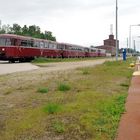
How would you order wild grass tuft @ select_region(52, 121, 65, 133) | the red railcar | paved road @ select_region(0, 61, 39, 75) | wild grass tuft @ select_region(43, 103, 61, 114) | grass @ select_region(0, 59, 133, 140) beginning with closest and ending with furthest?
grass @ select_region(0, 59, 133, 140) < wild grass tuft @ select_region(52, 121, 65, 133) < wild grass tuft @ select_region(43, 103, 61, 114) < paved road @ select_region(0, 61, 39, 75) < the red railcar

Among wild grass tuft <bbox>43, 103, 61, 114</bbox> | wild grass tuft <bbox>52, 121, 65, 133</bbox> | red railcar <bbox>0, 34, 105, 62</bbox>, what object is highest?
red railcar <bbox>0, 34, 105, 62</bbox>

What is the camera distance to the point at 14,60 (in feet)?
161

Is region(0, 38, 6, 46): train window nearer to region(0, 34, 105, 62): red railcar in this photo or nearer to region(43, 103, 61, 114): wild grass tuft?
region(0, 34, 105, 62): red railcar

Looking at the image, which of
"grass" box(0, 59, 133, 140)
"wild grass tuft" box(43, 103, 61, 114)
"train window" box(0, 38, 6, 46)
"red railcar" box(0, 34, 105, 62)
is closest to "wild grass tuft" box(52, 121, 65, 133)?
"grass" box(0, 59, 133, 140)

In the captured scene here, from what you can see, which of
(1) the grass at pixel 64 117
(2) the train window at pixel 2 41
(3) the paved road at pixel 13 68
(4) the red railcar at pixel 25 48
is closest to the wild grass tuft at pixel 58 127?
(1) the grass at pixel 64 117

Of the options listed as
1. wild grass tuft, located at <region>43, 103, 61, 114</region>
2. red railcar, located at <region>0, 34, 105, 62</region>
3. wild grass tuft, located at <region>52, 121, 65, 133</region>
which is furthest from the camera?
red railcar, located at <region>0, 34, 105, 62</region>

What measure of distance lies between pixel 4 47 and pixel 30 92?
34.0 m

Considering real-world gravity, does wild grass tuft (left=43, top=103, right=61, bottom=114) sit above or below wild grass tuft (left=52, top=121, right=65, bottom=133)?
above

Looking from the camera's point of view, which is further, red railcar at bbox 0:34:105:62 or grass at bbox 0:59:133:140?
red railcar at bbox 0:34:105:62

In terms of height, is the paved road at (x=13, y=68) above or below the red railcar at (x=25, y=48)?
below

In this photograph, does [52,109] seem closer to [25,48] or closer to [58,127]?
[58,127]

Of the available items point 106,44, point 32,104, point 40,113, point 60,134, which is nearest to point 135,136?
point 60,134

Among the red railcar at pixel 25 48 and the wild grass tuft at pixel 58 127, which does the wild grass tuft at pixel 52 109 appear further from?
the red railcar at pixel 25 48

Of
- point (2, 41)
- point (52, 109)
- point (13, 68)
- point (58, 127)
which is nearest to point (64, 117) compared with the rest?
point (52, 109)
